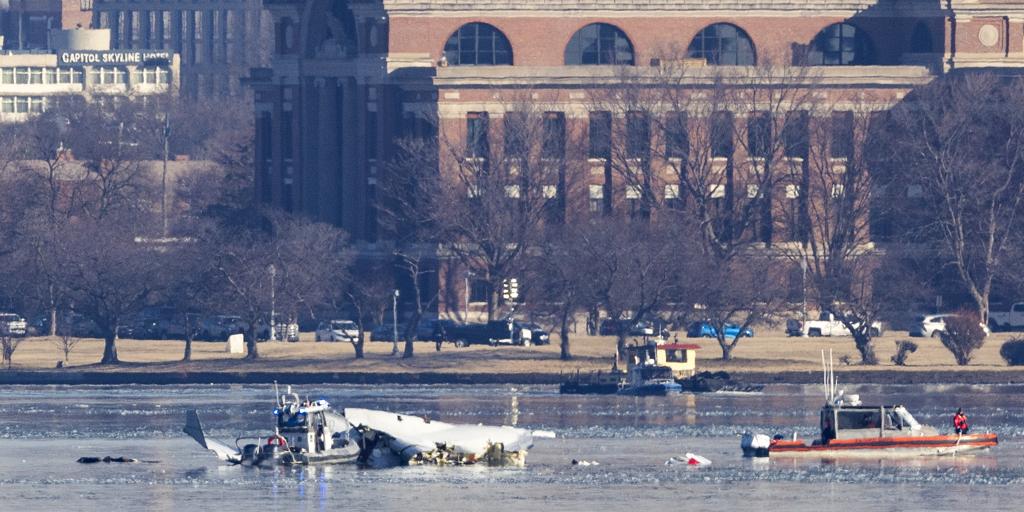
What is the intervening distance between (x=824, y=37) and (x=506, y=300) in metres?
26.4

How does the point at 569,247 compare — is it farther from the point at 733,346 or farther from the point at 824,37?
the point at 824,37

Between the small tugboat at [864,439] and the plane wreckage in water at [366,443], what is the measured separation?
7.34m

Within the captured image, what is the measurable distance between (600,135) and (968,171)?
19.3 metres

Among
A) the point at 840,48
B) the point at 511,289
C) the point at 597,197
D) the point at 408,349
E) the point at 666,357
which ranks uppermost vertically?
the point at 840,48

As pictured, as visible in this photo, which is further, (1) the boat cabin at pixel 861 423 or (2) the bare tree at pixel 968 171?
(2) the bare tree at pixel 968 171

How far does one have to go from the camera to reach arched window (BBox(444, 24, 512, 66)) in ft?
541

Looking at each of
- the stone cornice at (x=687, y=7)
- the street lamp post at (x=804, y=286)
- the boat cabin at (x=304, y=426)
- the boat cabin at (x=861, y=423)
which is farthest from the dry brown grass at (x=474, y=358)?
the boat cabin at (x=304, y=426)

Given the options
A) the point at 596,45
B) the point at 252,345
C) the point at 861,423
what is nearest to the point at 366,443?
the point at 861,423

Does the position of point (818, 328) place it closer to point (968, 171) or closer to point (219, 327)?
point (968, 171)

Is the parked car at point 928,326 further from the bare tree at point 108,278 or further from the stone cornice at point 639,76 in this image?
the bare tree at point 108,278

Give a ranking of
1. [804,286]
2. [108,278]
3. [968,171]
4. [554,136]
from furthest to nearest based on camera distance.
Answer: [554,136]
[968,171]
[804,286]
[108,278]

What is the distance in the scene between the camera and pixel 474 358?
445ft

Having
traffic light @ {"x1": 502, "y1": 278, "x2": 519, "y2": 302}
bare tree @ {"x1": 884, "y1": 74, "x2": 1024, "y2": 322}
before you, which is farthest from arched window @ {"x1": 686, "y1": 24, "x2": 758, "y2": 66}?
traffic light @ {"x1": 502, "y1": 278, "x2": 519, "y2": 302}

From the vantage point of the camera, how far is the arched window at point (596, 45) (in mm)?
165625
